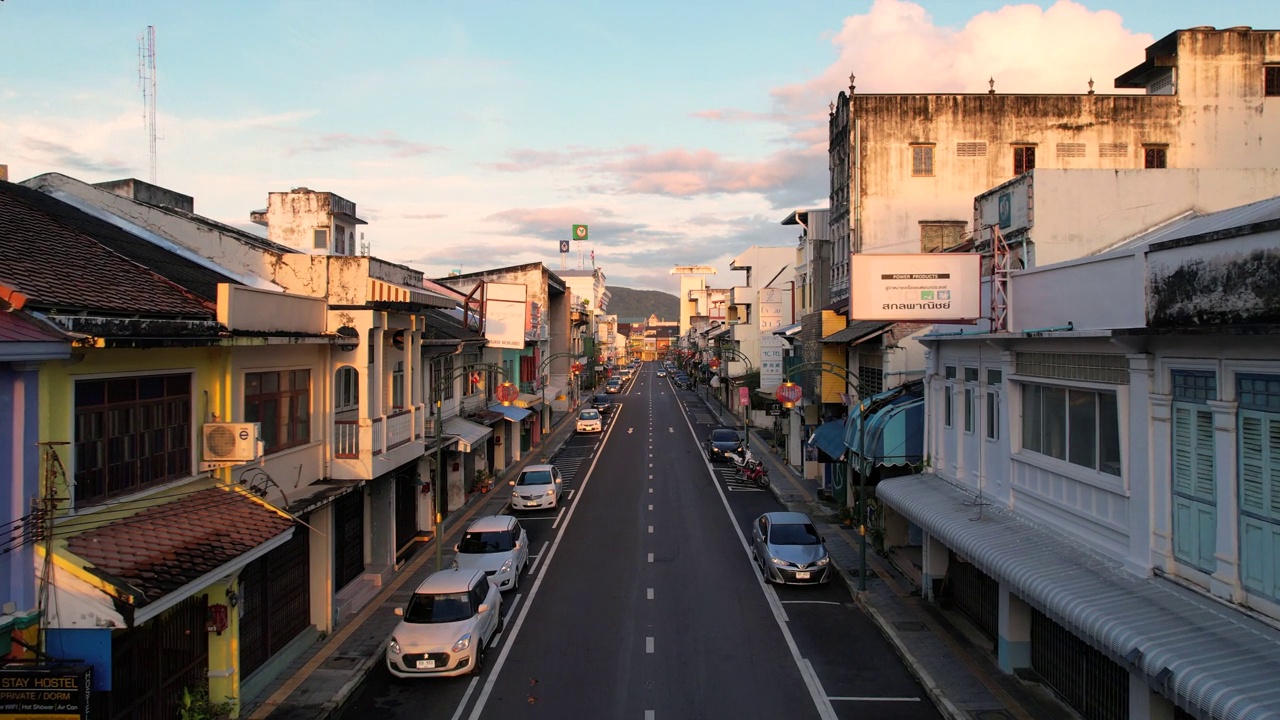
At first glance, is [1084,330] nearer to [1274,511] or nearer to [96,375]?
[1274,511]

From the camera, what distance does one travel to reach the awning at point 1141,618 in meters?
8.06

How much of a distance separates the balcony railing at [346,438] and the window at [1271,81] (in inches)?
1390

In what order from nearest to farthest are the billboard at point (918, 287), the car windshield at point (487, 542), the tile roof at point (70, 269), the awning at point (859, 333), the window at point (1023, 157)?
the tile roof at point (70, 269), the billboard at point (918, 287), the car windshield at point (487, 542), the awning at point (859, 333), the window at point (1023, 157)

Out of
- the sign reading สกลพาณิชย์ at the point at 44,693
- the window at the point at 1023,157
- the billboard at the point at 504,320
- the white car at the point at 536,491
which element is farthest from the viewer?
the window at the point at 1023,157

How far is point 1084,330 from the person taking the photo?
1204cm

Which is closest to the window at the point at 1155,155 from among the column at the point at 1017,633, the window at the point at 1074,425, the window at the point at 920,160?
the window at the point at 920,160

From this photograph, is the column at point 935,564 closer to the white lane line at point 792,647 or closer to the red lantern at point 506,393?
the white lane line at point 792,647

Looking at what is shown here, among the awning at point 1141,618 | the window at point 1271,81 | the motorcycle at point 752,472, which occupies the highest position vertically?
the window at point 1271,81

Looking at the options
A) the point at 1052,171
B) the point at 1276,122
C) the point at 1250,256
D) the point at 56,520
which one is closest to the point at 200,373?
the point at 56,520

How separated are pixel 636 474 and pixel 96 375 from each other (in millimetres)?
31744

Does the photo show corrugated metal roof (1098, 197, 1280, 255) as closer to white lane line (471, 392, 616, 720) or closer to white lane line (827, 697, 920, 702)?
white lane line (827, 697, 920, 702)

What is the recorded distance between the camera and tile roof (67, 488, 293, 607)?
10242 millimetres

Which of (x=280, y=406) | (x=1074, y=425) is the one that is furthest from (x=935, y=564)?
(x=280, y=406)

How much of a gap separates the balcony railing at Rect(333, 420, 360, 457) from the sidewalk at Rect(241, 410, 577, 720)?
3927 mm
